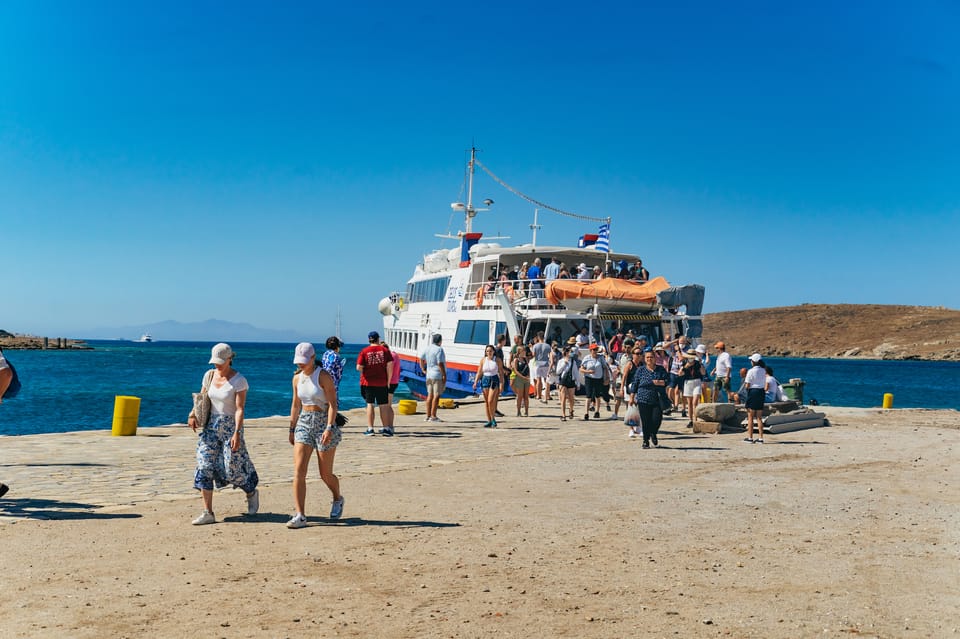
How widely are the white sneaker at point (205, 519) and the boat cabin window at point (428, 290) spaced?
23.8m

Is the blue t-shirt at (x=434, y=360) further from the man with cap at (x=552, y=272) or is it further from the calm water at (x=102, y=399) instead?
the calm water at (x=102, y=399)

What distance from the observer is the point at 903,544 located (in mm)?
7504

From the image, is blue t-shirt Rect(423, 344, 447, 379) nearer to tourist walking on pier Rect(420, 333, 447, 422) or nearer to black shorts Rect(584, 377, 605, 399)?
tourist walking on pier Rect(420, 333, 447, 422)

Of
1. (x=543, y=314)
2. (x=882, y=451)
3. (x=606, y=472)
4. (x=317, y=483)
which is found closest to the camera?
(x=317, y=483)

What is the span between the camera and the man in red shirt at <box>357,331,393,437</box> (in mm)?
14938

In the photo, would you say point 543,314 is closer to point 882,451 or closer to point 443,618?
point 882,451

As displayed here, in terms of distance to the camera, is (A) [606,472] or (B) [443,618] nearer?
(B) [443,618]

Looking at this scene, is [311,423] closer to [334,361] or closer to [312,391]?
[312,391]

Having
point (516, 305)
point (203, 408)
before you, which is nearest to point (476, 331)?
point (516, 305)

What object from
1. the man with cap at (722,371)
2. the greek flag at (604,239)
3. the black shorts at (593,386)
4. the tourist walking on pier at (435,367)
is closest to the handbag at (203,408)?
the tourist walking on pier at (435,367)

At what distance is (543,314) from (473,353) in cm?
380

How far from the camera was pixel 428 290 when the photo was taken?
3441 cm

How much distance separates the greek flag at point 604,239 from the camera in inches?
1073

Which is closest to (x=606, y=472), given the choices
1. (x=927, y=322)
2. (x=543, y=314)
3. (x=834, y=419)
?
(x=834, y=419)
